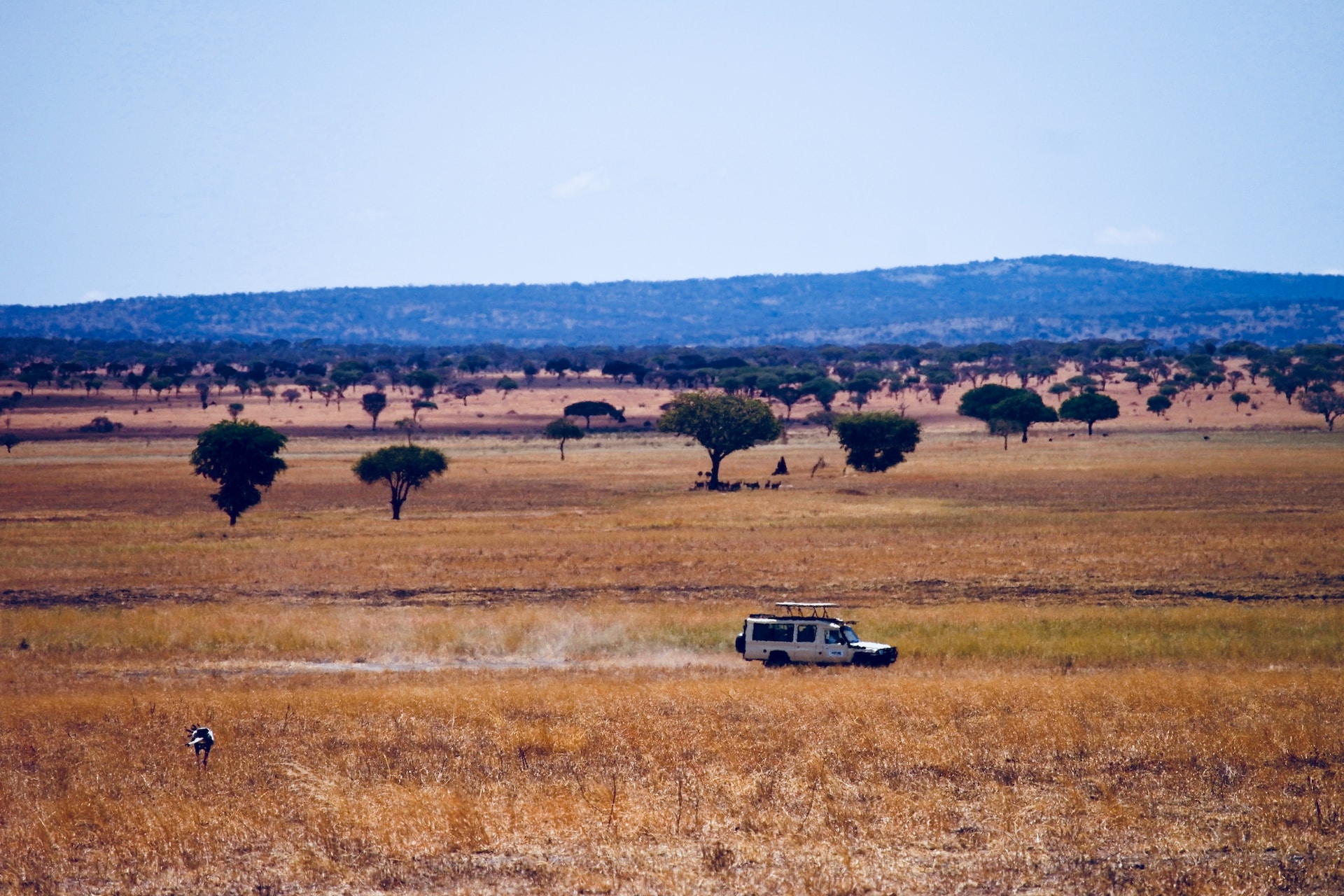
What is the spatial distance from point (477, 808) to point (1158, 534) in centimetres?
3909

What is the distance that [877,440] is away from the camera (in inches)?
3260

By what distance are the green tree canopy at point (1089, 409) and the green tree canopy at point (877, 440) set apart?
160ft

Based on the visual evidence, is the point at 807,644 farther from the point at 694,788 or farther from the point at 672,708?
the point at 694,788

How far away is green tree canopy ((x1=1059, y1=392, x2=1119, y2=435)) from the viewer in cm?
12544

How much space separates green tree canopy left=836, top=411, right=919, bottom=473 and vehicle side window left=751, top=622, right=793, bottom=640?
188 feet

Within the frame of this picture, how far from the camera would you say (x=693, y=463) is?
99688mm

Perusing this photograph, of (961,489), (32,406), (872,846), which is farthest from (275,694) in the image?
(32,406)

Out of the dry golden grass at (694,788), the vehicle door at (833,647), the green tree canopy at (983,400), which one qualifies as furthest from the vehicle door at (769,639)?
the green tree canopy at (983,400)

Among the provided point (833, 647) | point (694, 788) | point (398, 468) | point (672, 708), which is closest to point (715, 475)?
point (398, 468)

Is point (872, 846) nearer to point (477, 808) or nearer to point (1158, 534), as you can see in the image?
point (477, 808)

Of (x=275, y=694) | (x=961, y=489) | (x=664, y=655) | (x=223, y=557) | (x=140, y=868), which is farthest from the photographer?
(x=961, y=489)

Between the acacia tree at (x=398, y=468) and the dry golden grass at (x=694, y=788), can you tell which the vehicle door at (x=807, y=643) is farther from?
the acacia tree at (x=398, y=468)

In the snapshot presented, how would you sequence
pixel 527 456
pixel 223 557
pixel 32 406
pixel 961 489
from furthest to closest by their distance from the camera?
pixel 32 406 < pixel 527 456 < pixel 961 489 < pixel 223 557

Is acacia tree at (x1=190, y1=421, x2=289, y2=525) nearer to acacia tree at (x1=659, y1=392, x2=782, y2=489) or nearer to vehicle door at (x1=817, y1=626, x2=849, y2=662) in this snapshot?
acacia tree at (x1=659, y1=392, x2=782, y2=489)
